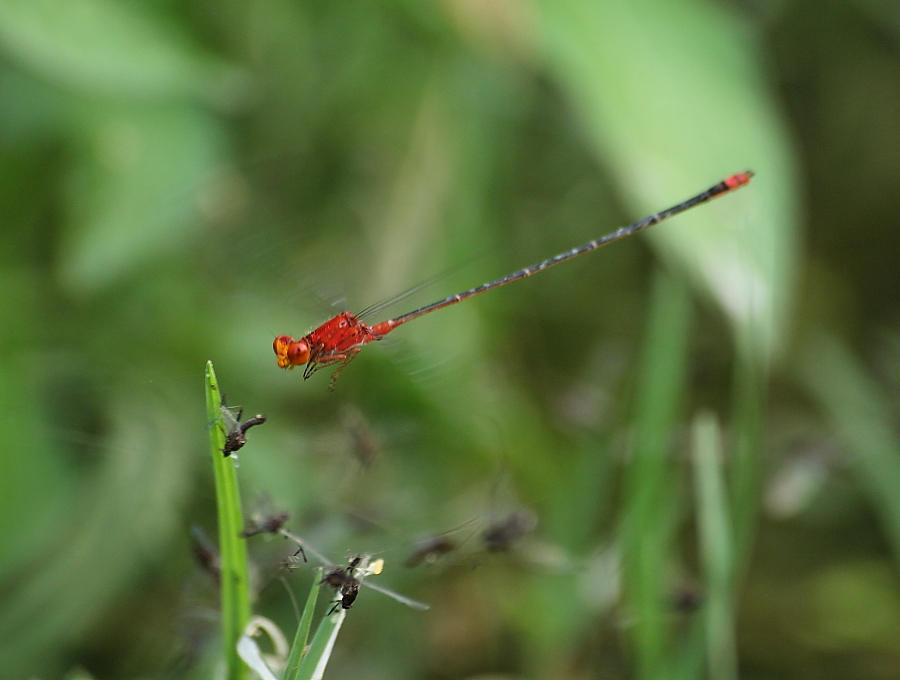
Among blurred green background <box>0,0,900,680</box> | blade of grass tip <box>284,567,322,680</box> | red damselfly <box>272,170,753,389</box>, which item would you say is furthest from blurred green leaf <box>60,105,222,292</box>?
blade of grass tip <box>284,567,322,680</box>

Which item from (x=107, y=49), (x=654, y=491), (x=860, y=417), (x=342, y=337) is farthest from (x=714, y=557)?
(x=107, y=49)

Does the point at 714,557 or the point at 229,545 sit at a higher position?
the point at 714,557

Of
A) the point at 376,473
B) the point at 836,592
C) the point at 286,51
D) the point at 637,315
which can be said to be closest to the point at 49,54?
the point at 286,51

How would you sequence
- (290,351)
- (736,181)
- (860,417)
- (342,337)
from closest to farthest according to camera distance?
1. (290,351)
2. (342,337)
3. (736,181)
4. (860,417)

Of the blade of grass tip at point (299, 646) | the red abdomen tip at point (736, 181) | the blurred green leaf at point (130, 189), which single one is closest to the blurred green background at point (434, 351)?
the blurred green leaf at point (130, 189)

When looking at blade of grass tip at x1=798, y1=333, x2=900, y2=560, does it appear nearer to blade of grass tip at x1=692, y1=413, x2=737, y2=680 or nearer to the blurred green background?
the blurred green background

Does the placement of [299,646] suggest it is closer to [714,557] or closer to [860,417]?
[714,557]
